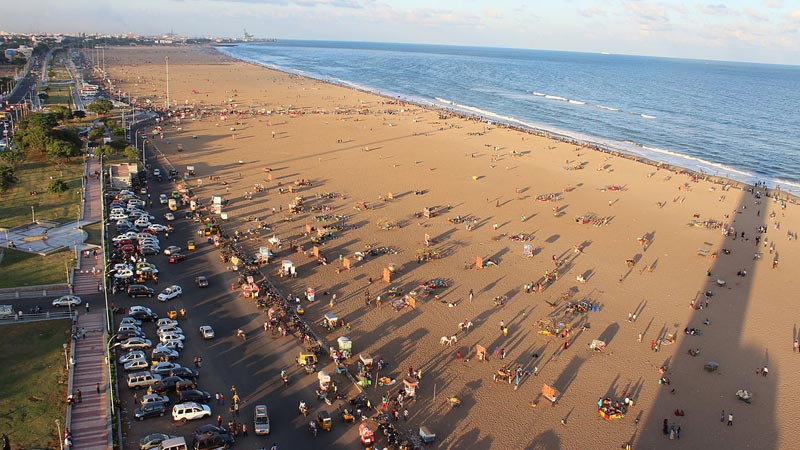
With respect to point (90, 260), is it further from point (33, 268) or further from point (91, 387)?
point (91, 387)

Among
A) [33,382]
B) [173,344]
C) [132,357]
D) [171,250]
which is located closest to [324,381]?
[173,344]

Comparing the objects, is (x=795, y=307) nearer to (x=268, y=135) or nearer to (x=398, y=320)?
(x=398, y=320)

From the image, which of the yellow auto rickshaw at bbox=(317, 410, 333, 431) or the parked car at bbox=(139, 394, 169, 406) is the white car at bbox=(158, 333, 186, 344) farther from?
the yellow auto rickshaw at bbox=(317, 410, 333, 431)

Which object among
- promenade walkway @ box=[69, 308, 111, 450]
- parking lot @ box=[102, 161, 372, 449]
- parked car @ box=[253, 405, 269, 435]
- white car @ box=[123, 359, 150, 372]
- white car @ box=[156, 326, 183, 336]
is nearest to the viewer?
A: promenade walkway @ box=[69, 308, 111, 450]

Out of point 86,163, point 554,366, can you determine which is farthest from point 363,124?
point 554,366

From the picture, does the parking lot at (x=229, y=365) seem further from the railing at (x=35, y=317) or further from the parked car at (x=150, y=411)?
the railing at (x=35, y=317)

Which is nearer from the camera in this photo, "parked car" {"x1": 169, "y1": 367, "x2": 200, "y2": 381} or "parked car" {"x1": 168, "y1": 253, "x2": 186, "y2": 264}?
"parked car" {"x1": 169, "y1": 367, "x2": 200, "y2": 381}

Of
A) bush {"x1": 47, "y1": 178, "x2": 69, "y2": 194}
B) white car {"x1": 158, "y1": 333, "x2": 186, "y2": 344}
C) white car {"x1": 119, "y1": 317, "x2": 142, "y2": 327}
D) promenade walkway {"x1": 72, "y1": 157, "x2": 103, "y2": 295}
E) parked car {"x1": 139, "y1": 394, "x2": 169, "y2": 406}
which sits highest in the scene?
bush {"x1": 47, "y1": 178, "x2": 69, "y2": 194}

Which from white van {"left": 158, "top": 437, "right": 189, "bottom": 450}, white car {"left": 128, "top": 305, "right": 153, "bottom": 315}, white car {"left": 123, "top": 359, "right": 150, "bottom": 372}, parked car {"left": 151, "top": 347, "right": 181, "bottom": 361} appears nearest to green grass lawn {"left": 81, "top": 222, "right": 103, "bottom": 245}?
white car {"left": 128, "top": 305, "right": 153, "bottom": 315}
